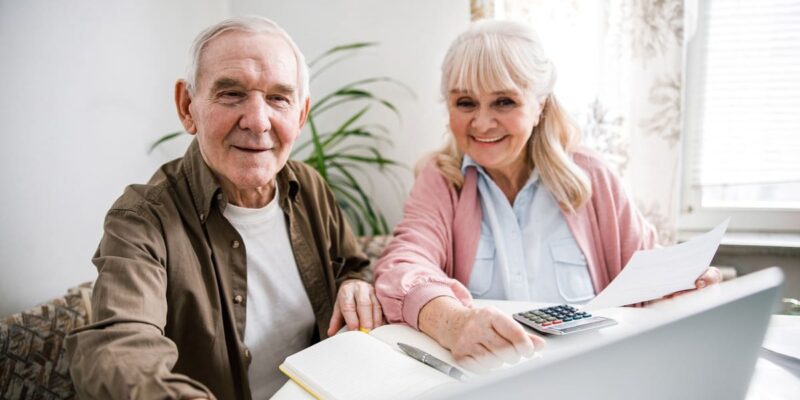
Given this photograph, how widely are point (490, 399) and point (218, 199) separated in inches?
37.7

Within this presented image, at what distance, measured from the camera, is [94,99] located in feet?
5.40

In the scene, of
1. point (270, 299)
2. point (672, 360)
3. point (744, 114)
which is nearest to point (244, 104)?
point (270, 299)

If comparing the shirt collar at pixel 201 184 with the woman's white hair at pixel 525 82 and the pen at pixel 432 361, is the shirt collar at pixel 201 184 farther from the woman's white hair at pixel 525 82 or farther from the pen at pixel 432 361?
the woman's white hair at pixel 525 82

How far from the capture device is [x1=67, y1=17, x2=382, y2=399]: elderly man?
1001 millimetres

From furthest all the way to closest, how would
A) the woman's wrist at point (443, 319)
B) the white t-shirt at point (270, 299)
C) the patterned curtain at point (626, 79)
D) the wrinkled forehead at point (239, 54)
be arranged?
the patterned curtain at point (626, 79), the white t-shirt at point (270, 299), the wrinkled forehead at point (239, 54), the woman's wrist at point (443, 319)

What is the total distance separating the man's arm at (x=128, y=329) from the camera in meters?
0.73

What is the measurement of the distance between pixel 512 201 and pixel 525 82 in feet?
1.16

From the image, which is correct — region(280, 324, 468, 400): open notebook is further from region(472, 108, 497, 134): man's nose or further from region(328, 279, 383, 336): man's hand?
region(472, 108, 497, 134): man's nose

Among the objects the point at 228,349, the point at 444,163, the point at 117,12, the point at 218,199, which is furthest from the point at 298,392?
the point at 117,12

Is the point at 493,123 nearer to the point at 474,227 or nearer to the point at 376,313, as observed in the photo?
the point at 474,227

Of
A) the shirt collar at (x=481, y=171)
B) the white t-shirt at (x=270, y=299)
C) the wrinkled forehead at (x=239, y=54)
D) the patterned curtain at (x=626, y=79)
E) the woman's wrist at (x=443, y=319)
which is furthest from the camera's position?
the patterned curtain at (x=626, y=79)

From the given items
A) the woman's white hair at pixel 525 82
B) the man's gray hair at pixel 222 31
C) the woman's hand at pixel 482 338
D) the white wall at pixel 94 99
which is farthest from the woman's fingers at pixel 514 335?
the white wall at pixel 94 99

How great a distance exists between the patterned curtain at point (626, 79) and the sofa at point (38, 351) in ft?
5.44

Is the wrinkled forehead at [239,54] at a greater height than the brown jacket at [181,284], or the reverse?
the wrinkled forehead at [239,54]
